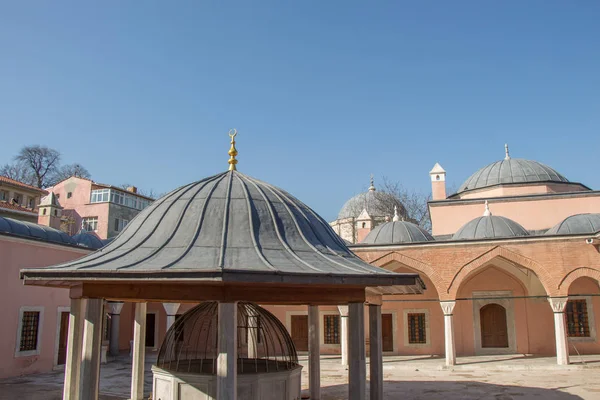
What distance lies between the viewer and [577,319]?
1636cm

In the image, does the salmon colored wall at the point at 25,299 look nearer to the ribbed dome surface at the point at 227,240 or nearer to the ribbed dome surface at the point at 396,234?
the ribbed dome surface at the point at 227,240

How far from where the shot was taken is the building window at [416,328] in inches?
688

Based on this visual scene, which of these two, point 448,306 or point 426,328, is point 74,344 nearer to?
point 448,306

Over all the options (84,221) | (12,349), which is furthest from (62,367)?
(84,221)

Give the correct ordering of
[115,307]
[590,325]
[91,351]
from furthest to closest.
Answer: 1. [115,307]
2. [590,325]
3. [91,351]

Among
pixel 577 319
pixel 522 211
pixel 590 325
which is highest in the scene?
pixel 522 211

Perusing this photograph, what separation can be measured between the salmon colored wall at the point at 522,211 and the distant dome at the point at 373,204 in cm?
891

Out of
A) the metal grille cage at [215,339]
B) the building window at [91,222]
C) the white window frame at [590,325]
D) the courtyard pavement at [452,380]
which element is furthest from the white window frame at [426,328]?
the building window at [91,222]

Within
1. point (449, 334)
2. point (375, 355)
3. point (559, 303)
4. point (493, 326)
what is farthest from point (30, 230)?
point (559, 303)

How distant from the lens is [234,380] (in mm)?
4766

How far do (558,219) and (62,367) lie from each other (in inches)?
647

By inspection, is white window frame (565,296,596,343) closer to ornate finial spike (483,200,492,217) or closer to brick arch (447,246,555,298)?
brick arch (447,246,555,298)

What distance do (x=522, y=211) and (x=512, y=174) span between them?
244 cm

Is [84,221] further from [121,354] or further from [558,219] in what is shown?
[558,219]
